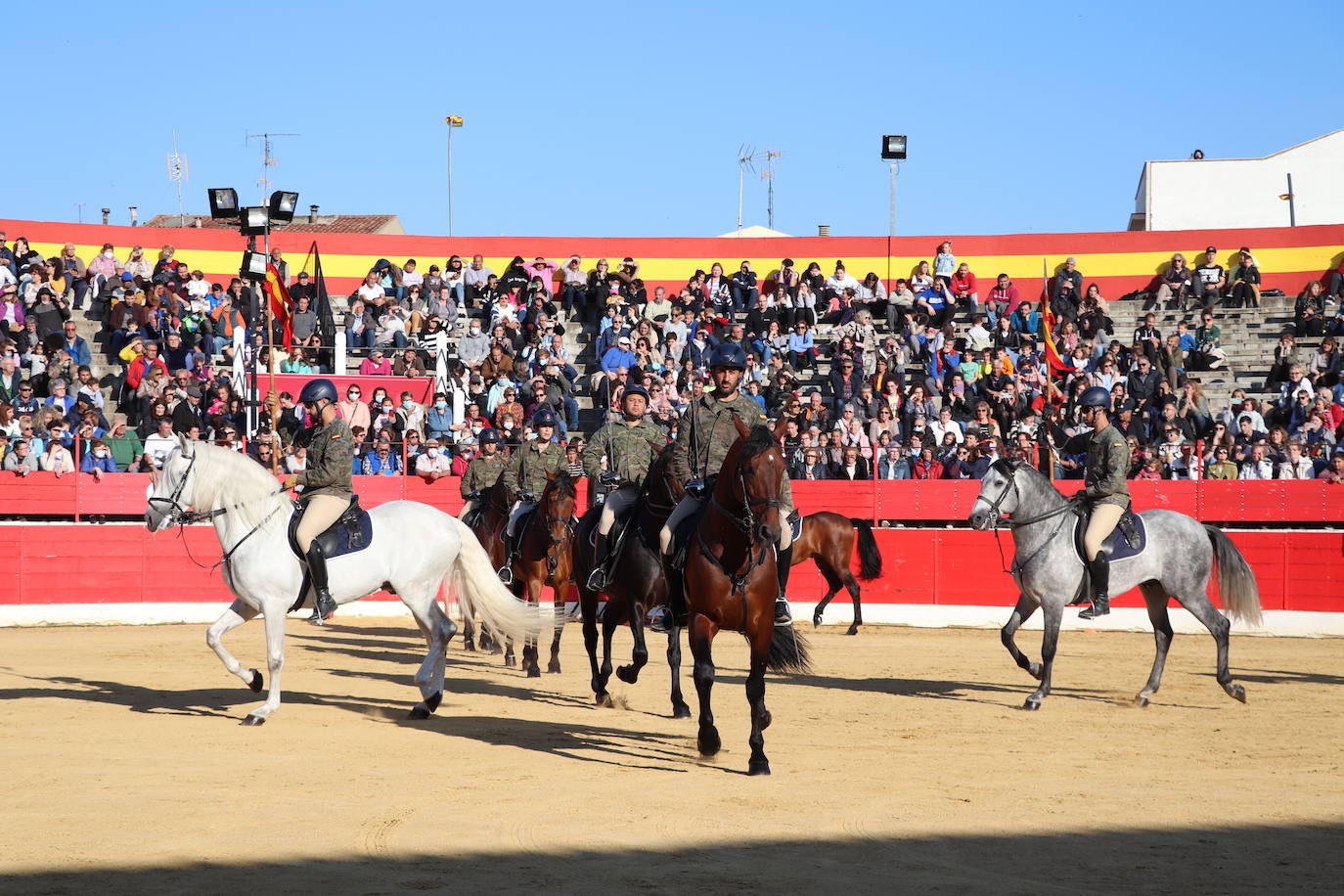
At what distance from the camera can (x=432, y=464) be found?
71.3ft

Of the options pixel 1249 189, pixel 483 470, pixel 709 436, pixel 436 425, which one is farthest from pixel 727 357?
pixel 1249 189

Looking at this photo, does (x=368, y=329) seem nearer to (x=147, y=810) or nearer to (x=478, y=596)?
(x=478, y=596)

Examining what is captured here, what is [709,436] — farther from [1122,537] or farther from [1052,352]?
[1052,352]

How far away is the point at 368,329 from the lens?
88.2ft

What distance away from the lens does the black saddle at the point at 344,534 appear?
1091 cm

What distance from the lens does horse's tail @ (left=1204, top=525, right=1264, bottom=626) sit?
42.1 feet

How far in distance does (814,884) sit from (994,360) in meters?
19.9

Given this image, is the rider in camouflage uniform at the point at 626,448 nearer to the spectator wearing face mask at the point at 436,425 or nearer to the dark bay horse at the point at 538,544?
the dark bay horse at the point at 538,544

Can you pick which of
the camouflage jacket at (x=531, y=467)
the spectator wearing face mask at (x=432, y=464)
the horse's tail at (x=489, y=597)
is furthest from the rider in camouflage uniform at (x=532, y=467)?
the spectator wearing face mask at (x=432, y=464)

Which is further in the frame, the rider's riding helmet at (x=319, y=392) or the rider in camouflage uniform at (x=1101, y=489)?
the rider in camouflage uniform at (x=1101, y=489)

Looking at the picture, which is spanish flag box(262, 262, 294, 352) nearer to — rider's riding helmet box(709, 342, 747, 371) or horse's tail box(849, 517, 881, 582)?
horse's tail box(849, 517, 881, 582)

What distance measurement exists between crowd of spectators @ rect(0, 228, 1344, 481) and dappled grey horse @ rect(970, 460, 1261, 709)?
21.0 ft

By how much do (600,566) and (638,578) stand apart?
0.33 m

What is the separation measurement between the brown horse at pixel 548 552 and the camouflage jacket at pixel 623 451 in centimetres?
113
